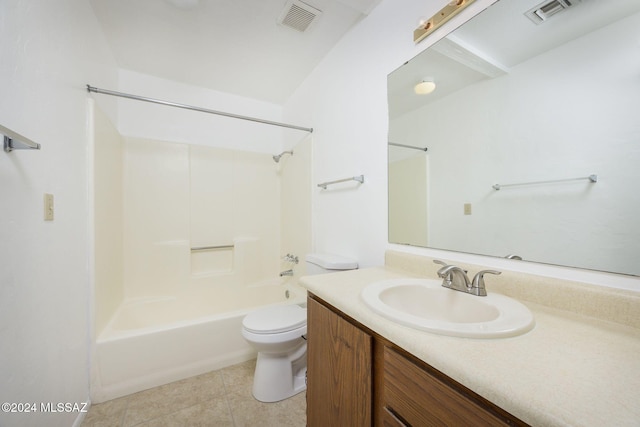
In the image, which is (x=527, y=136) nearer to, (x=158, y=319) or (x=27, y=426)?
(x=27, y=426)

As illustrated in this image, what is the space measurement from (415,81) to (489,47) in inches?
12.6

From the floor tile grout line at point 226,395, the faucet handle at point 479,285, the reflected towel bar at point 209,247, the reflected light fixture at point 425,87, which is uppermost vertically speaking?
the reflected light fixture at point 425,87

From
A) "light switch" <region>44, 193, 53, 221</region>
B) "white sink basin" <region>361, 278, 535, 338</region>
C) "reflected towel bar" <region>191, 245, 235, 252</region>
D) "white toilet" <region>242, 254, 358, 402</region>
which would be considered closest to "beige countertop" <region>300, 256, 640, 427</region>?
"white sink basin" <region>361, 278, 535, 338</region>

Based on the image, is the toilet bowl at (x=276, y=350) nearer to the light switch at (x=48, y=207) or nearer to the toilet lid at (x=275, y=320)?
the toilet lid at (x=275, y=320)

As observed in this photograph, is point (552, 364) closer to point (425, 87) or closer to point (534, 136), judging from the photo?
point (534, 136)

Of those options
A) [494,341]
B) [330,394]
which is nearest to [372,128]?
[494,341]

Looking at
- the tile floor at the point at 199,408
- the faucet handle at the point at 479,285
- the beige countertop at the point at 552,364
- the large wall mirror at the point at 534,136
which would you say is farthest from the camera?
the tile floor at the point at 199,408

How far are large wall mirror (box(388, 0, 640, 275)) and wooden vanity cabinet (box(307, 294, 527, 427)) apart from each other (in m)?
0.56

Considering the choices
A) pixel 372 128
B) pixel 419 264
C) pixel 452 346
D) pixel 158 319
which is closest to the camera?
pixel 452 346

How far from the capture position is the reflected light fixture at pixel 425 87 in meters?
1.10

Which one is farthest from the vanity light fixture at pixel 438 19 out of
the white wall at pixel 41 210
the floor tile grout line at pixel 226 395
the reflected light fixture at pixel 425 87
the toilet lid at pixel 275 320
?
the floor tile grout line at pixel 226 395

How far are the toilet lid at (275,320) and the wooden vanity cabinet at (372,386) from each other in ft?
1.58

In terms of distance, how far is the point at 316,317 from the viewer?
0.92m

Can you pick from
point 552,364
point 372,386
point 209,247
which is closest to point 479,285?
point 552,364
